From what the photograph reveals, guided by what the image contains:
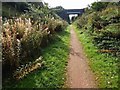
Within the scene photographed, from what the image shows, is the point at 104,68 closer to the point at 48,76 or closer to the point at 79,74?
the point at 79,74

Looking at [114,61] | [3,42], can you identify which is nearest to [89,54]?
[114,61]

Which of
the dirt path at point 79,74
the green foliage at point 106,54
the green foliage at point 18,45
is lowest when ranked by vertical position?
the dirt path at point 79,74

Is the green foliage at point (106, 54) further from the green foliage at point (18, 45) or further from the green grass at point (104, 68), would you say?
the green foliage at point (18, 45)

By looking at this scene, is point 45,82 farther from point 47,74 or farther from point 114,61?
point 114,61

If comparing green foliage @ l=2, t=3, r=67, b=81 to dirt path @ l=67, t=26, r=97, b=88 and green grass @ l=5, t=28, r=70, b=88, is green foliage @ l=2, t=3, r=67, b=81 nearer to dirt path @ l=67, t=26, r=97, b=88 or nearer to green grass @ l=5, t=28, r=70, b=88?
green grass @ l=5, t=28, r=70, b=88

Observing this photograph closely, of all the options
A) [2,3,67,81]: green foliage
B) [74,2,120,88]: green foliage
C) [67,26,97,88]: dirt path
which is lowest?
[67,26,97,88]: dirt path

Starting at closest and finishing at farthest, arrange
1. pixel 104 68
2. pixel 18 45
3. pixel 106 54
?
pixel 18 45
pixel 104 68
pixel 106 54

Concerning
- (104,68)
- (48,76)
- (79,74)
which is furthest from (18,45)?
(104,68)

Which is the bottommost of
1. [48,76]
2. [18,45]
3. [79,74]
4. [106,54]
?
[79,74]

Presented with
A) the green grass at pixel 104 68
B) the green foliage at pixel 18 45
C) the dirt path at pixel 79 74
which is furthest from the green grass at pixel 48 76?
the green grass at pixel 104 68

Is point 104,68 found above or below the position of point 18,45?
below

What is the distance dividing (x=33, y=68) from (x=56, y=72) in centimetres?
105

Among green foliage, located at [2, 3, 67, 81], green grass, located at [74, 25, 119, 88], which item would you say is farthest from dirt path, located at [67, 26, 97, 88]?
green foliage, located at [2, 3, 67, 81]

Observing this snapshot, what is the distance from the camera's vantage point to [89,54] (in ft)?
53.2
